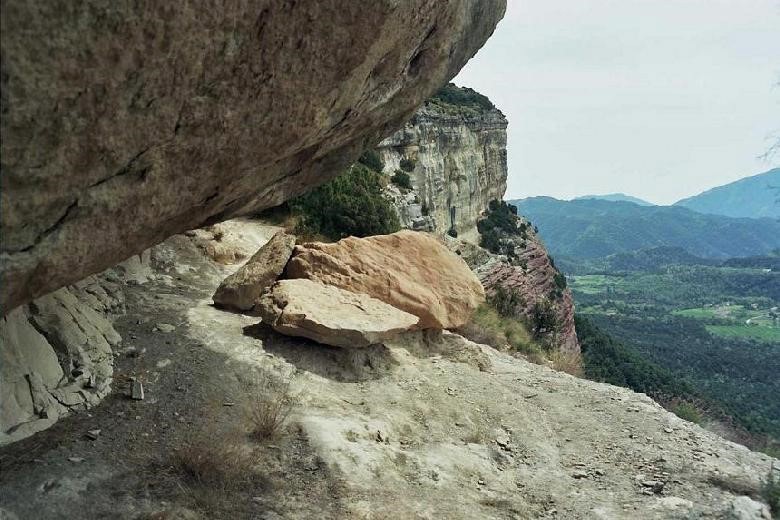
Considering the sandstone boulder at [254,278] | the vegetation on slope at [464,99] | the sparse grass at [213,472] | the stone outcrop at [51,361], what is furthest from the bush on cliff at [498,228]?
the sparse grass at [213,472]

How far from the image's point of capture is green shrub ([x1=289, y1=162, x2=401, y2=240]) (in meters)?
17.6

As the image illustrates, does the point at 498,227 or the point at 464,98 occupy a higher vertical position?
the point at 464,98

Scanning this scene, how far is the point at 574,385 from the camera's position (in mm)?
10086

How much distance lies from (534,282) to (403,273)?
39505 millimetres

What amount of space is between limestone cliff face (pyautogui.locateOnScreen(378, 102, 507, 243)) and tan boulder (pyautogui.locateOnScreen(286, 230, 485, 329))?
19824 millimetres

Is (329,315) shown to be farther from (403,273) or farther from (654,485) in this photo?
(654,485)

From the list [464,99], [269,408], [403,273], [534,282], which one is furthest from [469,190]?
[269,408]

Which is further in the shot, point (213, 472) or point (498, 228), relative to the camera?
point (498, 228)

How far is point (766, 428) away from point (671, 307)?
8233cm

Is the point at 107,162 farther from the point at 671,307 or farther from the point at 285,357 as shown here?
the point at 671,307

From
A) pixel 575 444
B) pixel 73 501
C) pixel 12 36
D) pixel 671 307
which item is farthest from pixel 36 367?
pixel 671 307

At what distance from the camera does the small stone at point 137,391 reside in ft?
22.0

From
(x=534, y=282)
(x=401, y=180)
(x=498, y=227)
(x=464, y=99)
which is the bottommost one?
(x=534, y=282)

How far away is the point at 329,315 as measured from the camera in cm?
899
